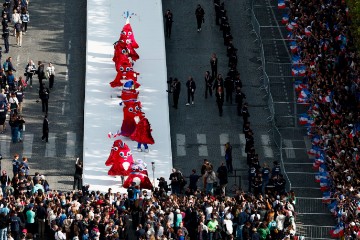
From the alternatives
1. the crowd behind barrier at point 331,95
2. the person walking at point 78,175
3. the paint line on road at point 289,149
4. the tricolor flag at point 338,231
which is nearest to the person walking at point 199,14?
Answer: the crowd behind barrier at point 331,95

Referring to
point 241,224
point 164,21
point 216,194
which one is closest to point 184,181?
point 216,194

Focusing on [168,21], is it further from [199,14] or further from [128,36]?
[128,36]

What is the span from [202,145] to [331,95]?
653 centimetres

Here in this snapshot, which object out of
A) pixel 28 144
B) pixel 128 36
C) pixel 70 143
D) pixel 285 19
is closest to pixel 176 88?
pixel 128 36

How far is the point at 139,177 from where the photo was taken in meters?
72.9

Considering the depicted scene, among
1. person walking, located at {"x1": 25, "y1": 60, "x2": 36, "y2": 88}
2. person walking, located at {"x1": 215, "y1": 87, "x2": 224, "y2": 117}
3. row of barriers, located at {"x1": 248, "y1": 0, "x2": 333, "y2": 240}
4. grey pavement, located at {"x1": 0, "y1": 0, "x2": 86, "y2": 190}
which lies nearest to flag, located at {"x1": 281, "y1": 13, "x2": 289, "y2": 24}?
row of barriers, located at {"x1": 248, "y1": 0, "x2": 333, "y2": 240}

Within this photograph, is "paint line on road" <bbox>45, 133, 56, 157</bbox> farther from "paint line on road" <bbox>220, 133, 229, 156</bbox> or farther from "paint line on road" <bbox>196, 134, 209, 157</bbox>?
"paint line on road" <bbox>220, 133, 229, 156</bbox>

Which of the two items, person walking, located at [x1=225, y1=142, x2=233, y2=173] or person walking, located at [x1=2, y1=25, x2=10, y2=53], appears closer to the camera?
person walking, located at [x1=225, y1=142, x2=233, y2=173]

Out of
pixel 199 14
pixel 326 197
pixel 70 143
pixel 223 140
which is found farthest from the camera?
pixel 199 14

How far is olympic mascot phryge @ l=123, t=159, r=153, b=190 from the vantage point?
72.7m

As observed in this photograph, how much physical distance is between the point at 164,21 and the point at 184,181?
19.7 m

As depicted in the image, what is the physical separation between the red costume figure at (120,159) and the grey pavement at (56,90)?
6.92 ft

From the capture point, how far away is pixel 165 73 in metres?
83.9

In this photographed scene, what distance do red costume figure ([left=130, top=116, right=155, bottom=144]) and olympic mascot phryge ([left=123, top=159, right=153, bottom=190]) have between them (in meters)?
3.19
